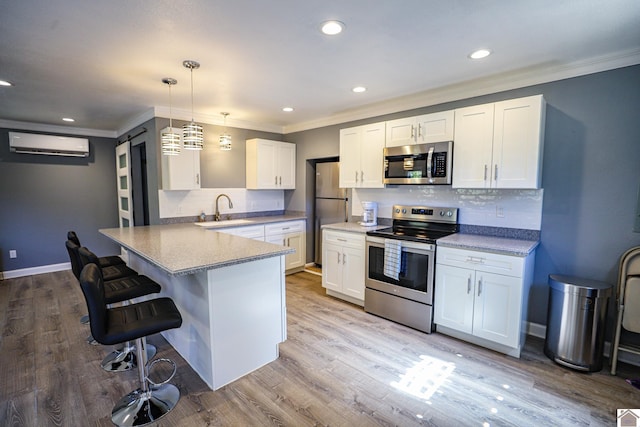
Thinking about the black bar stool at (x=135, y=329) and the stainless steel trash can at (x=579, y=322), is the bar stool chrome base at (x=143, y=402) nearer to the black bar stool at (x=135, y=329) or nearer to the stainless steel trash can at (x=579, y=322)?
the black bar stool at (x=135, y=329)

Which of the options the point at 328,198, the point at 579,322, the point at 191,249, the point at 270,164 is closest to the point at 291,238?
the point at 328,198

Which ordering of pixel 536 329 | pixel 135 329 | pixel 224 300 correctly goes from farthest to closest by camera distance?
1. pixel 536 329
2. pixel 224 300
3. pixel 135 329

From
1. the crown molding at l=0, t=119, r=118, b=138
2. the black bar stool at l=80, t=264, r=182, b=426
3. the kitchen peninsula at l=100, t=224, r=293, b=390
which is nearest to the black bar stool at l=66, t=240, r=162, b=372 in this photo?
the kitchen peninsula at l=100, t=224, r=293, b=390

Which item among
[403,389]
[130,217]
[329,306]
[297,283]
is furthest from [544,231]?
[130,217]

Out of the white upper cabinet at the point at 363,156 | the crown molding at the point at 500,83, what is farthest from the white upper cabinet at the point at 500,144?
the white upper cabinet at the point at 363,156

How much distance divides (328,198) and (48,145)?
184 inches

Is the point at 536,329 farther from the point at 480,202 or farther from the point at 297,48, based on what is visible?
the point at 297,48

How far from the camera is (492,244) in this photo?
8.89 feet

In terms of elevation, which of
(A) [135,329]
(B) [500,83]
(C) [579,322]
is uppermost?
(B) [500,83]

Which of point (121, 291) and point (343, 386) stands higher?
point (121, 291)

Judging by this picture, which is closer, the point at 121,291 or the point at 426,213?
the point at 121,291

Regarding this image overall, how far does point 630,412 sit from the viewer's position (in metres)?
1.94

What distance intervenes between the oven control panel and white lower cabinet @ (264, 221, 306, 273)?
5.61 feet

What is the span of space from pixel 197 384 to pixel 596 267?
3.43m
